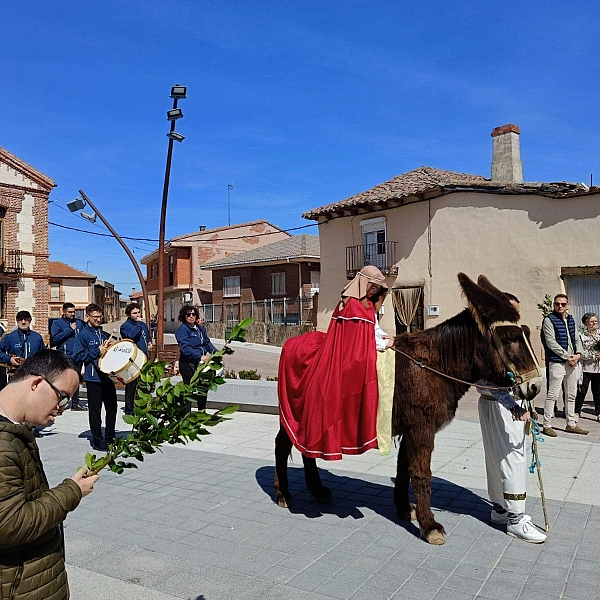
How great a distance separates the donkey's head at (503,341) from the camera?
4.00 meters

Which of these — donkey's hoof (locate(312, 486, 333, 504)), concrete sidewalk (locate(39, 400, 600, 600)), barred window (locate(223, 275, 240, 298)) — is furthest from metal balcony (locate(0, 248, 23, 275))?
donkey's hoof (locate(312, 486, 333, 504))

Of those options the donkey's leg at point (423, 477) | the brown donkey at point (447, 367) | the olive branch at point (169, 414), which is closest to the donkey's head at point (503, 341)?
the brown donkey at point (447, 367)

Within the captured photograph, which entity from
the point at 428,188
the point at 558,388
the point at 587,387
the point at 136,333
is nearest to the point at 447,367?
the point at 558,388

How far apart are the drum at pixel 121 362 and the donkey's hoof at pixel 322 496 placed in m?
3.12

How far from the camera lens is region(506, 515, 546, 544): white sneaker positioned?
427 cm

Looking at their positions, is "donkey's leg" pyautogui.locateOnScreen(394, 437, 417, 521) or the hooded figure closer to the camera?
the hooded figure

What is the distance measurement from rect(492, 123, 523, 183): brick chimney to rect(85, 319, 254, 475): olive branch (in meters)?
20.3

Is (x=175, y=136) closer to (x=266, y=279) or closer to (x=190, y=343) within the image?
(x=190, y=343)

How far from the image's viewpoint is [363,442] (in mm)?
4410

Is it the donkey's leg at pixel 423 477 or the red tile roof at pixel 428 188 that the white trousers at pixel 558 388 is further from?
the red tile roof at pixel 428 188

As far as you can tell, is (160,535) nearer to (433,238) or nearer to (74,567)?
(74,567)

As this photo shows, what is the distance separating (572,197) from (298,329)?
1391cm

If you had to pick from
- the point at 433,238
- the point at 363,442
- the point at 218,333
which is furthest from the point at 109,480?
the point at 218,333

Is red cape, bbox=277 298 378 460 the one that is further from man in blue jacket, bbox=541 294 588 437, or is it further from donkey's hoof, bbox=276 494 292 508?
man in blue jacket, bbox=541 294 588 437
